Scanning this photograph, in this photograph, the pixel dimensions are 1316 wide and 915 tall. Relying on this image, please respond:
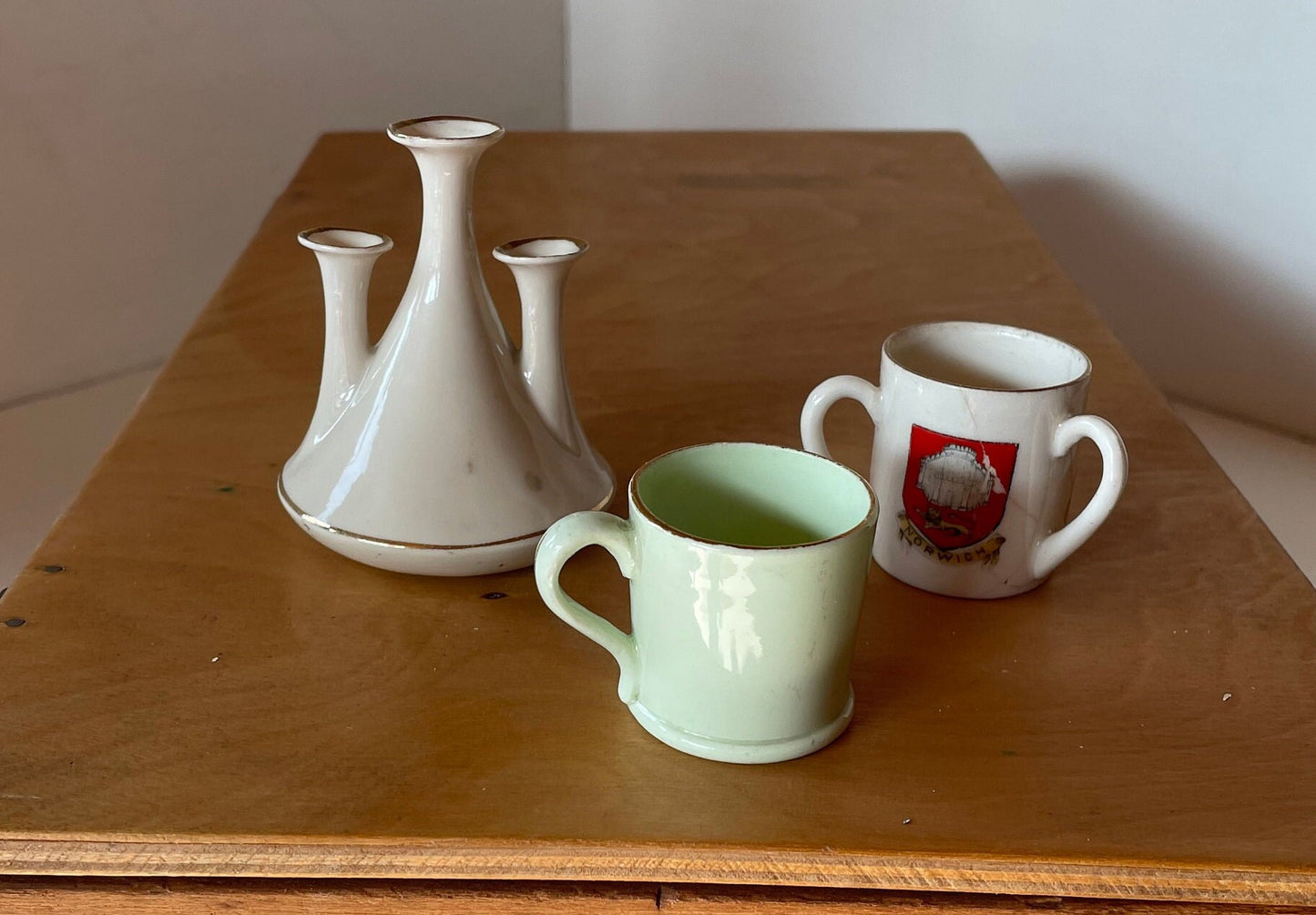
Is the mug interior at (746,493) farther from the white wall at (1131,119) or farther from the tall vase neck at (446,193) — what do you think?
the white wall at (1131,119)

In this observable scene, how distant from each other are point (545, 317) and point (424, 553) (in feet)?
0.35

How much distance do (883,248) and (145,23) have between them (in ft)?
2.84

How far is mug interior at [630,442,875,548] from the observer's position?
43cm

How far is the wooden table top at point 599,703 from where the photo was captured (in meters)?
0.37

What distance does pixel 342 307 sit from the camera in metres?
0.50

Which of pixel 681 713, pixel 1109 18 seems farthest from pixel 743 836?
pixel 1109 18

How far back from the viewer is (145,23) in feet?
Answer: 4.31

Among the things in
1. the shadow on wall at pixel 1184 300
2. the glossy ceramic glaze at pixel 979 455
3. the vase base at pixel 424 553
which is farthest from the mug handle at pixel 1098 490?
the shadow on wall at pixel 1184 300

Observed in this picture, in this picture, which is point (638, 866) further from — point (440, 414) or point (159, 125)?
point (159, 125)

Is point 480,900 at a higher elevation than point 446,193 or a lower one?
lower

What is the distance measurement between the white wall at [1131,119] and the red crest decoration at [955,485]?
63 cm

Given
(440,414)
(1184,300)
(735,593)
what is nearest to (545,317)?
(440,414)

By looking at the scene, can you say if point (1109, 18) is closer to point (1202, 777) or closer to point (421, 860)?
point (1202, 777)

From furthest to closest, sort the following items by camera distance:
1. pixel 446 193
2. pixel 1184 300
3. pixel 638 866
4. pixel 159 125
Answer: pixel 159 125, pixel 1184 300, pixel 446 193, pixel 638 866
